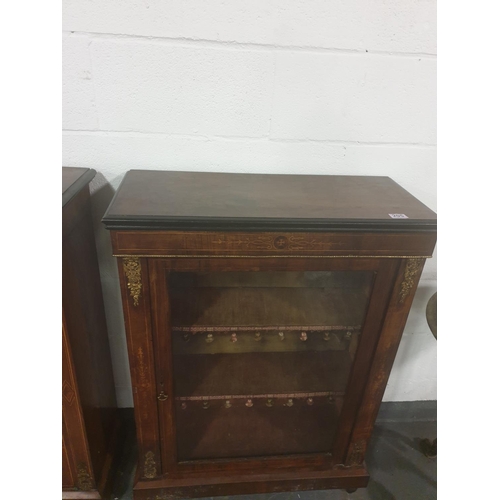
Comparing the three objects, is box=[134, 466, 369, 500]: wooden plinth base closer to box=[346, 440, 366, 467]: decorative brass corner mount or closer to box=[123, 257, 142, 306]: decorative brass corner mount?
box=[346, 440, 366, 467]: decorative brass corner mount

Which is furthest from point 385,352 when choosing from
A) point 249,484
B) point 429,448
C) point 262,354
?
point 429,448

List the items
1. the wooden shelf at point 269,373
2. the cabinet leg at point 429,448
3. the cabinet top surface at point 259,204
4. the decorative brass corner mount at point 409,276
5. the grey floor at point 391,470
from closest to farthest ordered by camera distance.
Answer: the cabinet top surface at point 259,204, the decorative brass corner mount at point 409,276, the wooden shelf at point 269,373, the grey floor at point 391,470, the cabinet leg at point 429,448

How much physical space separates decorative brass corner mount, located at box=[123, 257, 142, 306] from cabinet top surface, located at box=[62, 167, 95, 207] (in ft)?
0.60

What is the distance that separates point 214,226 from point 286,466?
84cm

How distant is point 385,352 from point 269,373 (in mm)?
322

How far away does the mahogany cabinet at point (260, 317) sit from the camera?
785 millimetres

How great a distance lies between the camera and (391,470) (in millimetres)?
1348

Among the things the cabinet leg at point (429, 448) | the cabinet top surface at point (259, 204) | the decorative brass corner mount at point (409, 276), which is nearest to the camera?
the cabinet top surface at point (259, 204)

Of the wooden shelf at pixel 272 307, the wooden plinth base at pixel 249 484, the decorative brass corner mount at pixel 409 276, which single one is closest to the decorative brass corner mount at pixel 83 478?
the wooden plinth base at pixel 249 484

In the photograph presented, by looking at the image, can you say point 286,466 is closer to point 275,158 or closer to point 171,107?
point 275,158

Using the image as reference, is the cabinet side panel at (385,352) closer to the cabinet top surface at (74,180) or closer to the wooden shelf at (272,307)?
the wooden shelf at (272,307)

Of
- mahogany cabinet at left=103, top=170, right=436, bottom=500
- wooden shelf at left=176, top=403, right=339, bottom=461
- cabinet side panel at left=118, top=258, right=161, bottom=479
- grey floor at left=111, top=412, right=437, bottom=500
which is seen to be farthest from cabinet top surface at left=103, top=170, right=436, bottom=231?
grey floor at left=111, top=412, right=437, bottom=500

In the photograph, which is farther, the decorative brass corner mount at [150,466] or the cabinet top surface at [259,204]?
the decorative brass corner mount at [150,466]

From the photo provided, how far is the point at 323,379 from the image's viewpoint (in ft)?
3.52
